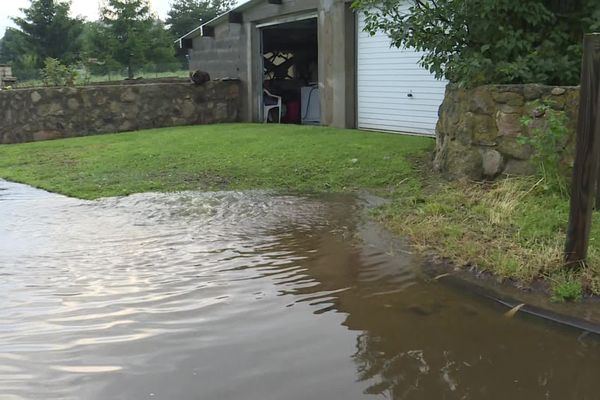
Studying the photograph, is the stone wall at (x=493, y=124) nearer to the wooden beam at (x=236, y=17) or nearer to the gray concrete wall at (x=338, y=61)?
the gray concrete wall at (x=338, y=61)

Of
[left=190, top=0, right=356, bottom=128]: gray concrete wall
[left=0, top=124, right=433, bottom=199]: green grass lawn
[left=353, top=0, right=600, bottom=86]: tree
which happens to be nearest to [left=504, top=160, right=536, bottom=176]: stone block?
[left=353, top=0, right=600, bottom=86]: tree

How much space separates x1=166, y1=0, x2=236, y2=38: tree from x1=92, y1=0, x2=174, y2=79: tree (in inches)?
799

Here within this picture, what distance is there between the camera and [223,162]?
10203 millimetres

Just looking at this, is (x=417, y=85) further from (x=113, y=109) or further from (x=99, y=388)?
(x=99, y=388)

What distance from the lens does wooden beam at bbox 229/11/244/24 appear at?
17625mm

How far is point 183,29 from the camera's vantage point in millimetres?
67938

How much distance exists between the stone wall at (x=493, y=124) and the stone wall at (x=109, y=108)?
10.5m

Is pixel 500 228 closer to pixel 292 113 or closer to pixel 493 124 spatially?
pixel 493 124

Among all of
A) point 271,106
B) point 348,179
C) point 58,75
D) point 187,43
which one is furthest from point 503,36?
point 187,43

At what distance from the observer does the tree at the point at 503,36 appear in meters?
7.31

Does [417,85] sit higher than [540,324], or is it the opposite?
[417,85]

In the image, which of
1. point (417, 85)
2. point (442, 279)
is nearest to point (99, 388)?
point (442, 279)

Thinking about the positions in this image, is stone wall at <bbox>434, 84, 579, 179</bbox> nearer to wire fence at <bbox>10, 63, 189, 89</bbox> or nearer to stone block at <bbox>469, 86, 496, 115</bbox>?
stone block at <bbox>469, 86, 496, 115</bbox>

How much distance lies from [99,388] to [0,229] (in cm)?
407
